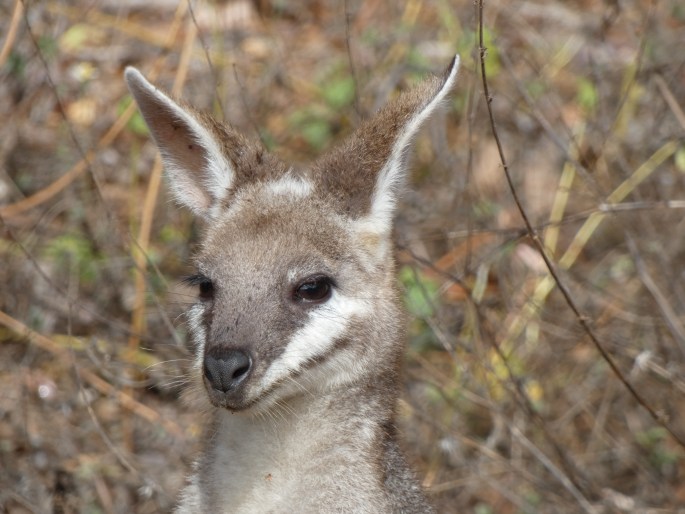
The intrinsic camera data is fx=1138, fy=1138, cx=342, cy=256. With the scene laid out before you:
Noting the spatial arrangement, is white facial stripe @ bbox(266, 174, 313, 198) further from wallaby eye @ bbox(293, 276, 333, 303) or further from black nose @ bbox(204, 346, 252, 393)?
black nose @ bbox(204, 346, 252, 393)

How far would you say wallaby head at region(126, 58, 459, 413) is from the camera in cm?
400

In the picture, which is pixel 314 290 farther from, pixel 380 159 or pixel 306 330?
pixel 380 159

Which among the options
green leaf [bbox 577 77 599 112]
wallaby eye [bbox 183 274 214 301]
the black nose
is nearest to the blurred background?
green leaf [bbox 577 77 599 112]

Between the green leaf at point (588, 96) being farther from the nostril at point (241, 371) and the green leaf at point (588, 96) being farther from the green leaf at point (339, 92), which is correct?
the nostril at point (241, 371)

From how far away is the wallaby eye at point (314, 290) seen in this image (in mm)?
4172

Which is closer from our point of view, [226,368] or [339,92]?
[226,368]

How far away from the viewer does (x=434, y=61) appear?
329 inches

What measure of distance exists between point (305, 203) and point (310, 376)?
0.73m

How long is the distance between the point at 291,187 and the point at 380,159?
413 millimetres

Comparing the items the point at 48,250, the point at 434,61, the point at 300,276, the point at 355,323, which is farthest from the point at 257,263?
the point at 434,61

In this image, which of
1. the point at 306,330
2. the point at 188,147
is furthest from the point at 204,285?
the point at 188,147

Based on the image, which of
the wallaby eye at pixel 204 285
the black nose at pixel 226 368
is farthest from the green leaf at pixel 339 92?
the black nose at pixel 226 368

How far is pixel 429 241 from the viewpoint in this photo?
7.93 m

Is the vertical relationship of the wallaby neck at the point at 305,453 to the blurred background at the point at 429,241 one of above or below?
above
